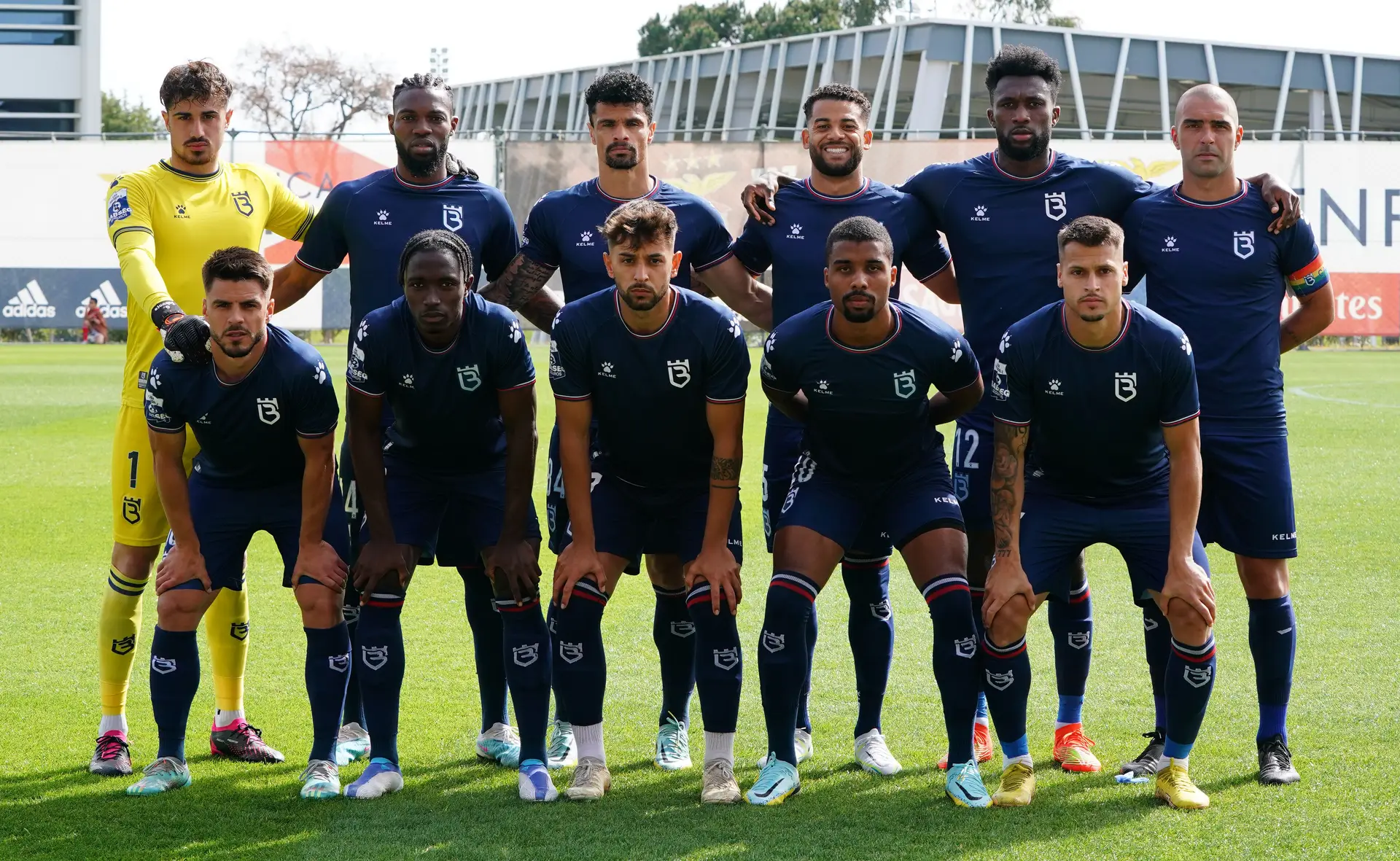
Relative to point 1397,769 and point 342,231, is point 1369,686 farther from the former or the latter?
point 342,231

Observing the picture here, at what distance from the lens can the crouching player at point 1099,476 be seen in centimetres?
508

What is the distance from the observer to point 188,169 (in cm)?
609

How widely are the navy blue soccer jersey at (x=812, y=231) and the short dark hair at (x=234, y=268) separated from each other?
2044mm

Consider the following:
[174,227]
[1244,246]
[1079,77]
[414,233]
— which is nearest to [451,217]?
[414,233]

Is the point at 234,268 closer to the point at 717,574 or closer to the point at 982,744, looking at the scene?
the point at 717,574

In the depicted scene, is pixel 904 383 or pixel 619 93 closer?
pixel 904 383

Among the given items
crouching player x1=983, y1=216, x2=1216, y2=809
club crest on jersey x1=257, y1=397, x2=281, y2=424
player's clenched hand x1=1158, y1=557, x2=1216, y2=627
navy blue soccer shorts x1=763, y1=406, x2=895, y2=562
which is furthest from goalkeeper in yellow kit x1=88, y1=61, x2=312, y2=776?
player's clenched hand x1=1158, y1=557, x2=1216, y2=627

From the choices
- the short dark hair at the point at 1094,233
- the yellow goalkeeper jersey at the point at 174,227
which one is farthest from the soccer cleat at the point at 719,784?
the yellow goalkeeper jersey at the point at 174,227

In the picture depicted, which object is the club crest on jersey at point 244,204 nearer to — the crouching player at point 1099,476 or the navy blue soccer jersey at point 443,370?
the navy blue soccer jersey at point 443,370

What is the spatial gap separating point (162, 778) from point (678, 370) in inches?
98.8

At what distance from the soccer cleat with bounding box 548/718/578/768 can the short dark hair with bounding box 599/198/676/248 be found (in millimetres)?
2021

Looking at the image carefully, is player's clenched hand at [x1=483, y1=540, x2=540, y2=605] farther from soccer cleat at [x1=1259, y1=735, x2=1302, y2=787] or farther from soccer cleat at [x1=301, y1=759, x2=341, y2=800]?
soccer cleat at [x1=1259, y1=735, x2=1302, y2=787]

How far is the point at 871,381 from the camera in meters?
5.26

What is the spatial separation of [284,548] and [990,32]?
159 ft
